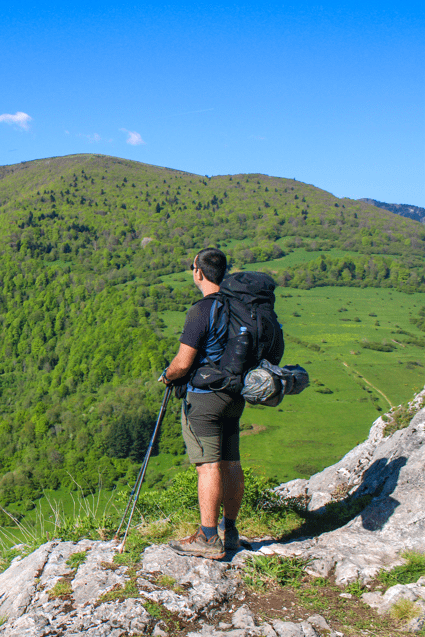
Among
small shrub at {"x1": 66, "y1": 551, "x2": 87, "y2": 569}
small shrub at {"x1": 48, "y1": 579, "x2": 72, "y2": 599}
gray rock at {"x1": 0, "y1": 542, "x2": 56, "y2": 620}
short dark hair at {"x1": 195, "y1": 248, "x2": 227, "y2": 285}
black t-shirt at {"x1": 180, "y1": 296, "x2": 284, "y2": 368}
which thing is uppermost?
short dark hair at {"x1": 195, "y1": 248, "x2": 227, "y2": 285}

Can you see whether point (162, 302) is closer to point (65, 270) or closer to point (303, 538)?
point (65, 270)

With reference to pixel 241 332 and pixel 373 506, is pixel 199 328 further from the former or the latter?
pixel 373 506

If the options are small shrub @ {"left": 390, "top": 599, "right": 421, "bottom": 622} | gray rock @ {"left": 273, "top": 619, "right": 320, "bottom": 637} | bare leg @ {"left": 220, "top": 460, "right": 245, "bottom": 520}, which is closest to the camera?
gray rock @ {"left": 273, "top": 619, "right": 320, "bottom": 637}

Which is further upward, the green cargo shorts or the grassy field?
the green cargo shorts

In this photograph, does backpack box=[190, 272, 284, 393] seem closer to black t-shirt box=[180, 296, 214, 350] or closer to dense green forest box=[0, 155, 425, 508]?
black t-shirt box=[180, 296, 214, 350]

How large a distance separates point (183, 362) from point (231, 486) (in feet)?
3.43

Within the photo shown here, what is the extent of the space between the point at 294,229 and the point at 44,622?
145 meters

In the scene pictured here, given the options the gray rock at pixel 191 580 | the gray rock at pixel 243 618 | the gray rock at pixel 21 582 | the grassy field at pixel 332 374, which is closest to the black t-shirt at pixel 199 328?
the gray rock at pixel 191 580

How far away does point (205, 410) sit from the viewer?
325 centimetres

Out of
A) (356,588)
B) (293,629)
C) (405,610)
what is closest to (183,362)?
(293,629)

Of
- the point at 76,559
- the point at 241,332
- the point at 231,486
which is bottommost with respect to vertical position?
the point at 76,559

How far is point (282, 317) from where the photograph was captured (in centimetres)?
9594

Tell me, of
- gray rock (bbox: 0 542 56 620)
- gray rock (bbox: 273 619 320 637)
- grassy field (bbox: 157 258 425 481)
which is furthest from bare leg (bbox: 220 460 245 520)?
grassy field (bbox: 157 258 425 481)

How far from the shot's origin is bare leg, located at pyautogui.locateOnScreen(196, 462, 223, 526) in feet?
10.8
